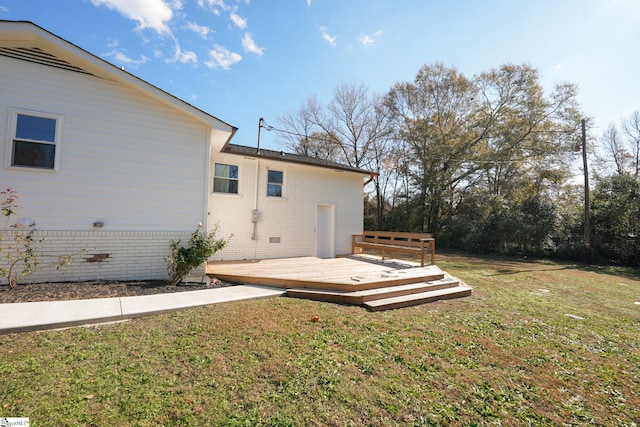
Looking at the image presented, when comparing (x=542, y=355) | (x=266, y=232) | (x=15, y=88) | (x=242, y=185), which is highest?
(x=15, y=88)

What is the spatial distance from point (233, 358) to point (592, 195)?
68.1ft

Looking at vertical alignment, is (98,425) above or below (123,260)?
below

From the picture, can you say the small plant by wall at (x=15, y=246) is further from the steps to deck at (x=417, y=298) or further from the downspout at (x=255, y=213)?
the steps to deck at (x=417, y=298)

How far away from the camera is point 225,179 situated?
931 centimetres

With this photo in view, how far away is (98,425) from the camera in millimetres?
2021

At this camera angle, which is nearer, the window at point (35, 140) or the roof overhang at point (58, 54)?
the roof overhang at point (58, 54)

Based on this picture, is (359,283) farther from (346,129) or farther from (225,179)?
(346,129)

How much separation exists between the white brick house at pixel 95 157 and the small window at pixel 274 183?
2.69 m

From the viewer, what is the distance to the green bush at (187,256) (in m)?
6.09

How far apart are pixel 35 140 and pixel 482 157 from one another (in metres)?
23.8

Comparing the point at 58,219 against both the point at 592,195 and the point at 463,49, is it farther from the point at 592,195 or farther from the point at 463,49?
the point at 592,195

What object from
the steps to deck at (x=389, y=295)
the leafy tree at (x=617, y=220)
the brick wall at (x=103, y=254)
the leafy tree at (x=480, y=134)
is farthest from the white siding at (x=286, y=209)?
the leafy tree at (x=617, y=220)

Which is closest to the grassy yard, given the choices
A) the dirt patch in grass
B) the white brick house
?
the dirt patch in grass

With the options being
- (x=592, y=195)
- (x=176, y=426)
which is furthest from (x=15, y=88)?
(x=592, y=195)
